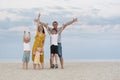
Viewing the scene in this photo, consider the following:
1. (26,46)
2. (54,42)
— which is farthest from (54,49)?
(26,46)

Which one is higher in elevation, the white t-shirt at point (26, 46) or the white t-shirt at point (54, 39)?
the white t-shirt at point (54, 39)

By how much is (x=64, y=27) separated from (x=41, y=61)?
1.84m

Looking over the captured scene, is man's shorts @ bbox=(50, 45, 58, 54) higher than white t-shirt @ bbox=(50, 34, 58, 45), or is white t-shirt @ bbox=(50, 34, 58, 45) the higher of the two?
white t-shirt @ bbox=(50, 34, 58, 45)

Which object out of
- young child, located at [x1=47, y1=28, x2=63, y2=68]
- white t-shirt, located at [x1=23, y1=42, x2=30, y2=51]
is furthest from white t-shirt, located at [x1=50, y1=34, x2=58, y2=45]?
white t-shirt, located at [x1=23, y1=42, x2=30, y2=51]

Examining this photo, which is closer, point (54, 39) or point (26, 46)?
point (54, 39)

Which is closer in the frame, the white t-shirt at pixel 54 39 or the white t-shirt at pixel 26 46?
the white t-shirt at pixel 54 39

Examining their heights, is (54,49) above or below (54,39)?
below

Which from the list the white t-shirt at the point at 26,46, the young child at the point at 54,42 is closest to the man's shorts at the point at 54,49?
the young child at the point at 54,42

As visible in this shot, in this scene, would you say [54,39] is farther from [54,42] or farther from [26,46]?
[26,46]

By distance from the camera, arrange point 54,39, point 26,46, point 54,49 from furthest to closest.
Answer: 1. point 26,46
2. point 54,49
3. point 54,39

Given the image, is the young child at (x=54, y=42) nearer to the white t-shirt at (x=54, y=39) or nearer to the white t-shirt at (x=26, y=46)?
the white t-shirt at (x=54, y=39)

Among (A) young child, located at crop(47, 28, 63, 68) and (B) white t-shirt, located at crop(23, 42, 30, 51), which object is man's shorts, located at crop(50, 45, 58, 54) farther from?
(B) white t-shirt, located at crop(23, 42, 30, 51)

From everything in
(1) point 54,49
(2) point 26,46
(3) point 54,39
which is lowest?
(1) point 54,49

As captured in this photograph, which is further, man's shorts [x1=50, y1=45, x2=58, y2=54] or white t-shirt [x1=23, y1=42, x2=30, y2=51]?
white t-shirt [x1=23, y1=42, x2=30, y2=51]
